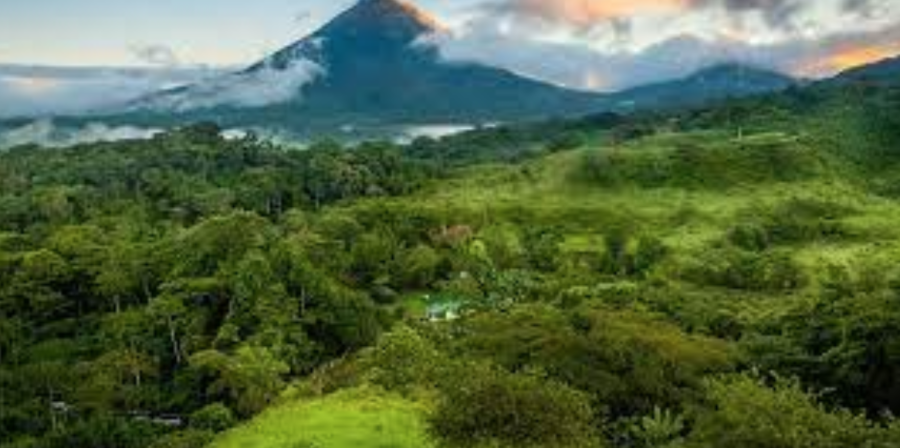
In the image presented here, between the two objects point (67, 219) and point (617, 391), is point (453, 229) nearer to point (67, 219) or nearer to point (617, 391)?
point (67, 219)

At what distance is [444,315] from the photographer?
11188 centimetres

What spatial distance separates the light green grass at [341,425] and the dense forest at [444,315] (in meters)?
0.19

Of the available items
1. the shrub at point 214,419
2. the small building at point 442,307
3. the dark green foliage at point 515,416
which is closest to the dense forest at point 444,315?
the dark green foliage at point 515,416

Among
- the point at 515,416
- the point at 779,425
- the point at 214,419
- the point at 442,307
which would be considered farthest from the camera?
the point at 442,307

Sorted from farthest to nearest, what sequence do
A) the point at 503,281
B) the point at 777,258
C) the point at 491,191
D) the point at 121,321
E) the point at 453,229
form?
the point at 491,191 < the point at 453,229 < the point at 777,258 < the point at 503,281 < the point at 121,321

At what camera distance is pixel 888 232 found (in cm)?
16225

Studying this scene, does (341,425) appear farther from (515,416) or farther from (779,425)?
(779,425)

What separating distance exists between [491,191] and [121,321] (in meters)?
94.4

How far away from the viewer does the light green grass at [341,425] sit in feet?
204

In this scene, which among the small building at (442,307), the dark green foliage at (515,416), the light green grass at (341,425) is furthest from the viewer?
the small building at (442,307)

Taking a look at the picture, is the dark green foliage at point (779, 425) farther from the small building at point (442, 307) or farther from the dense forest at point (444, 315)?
the small building at point (442, 307)

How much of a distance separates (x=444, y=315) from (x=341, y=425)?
156 ft

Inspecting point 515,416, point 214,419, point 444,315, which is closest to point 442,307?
point 444,315

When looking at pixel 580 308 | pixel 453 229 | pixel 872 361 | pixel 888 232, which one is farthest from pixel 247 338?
pixel 888 232
